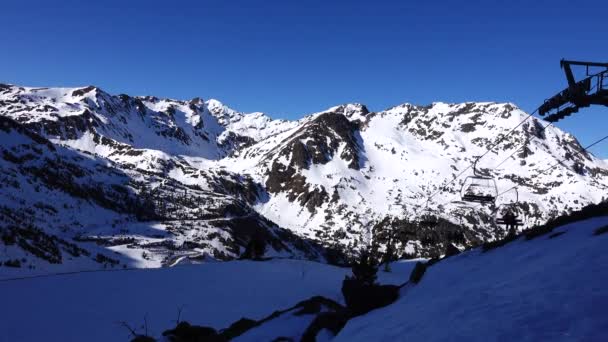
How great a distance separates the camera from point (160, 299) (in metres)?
27.1

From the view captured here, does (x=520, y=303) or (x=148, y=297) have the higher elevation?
(x=148, y=297)

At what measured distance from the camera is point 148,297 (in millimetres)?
27031

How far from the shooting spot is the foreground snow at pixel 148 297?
21.6 m

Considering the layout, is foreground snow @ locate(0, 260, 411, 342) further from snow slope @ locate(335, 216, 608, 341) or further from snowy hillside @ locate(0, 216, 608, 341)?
snow slope @ locate(335, 216, 608, 341)

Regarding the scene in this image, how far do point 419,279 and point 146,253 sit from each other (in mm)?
134359

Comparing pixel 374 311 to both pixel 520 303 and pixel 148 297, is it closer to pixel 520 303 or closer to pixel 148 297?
pixel 520 303

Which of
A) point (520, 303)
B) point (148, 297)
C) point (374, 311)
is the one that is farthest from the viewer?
point (148, 297)

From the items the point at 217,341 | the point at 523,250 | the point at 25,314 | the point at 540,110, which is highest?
the point at 540,110

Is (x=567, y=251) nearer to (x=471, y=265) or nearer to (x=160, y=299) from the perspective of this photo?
(x=471, y=265)

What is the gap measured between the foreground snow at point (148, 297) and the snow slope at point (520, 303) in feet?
45.8

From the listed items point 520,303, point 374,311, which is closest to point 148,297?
point 374,311

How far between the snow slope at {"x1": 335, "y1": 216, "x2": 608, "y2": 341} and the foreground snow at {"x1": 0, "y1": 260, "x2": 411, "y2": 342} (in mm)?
13953

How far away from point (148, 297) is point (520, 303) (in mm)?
23786

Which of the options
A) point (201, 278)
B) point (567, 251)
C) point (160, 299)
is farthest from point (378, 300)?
point (201, 278)
